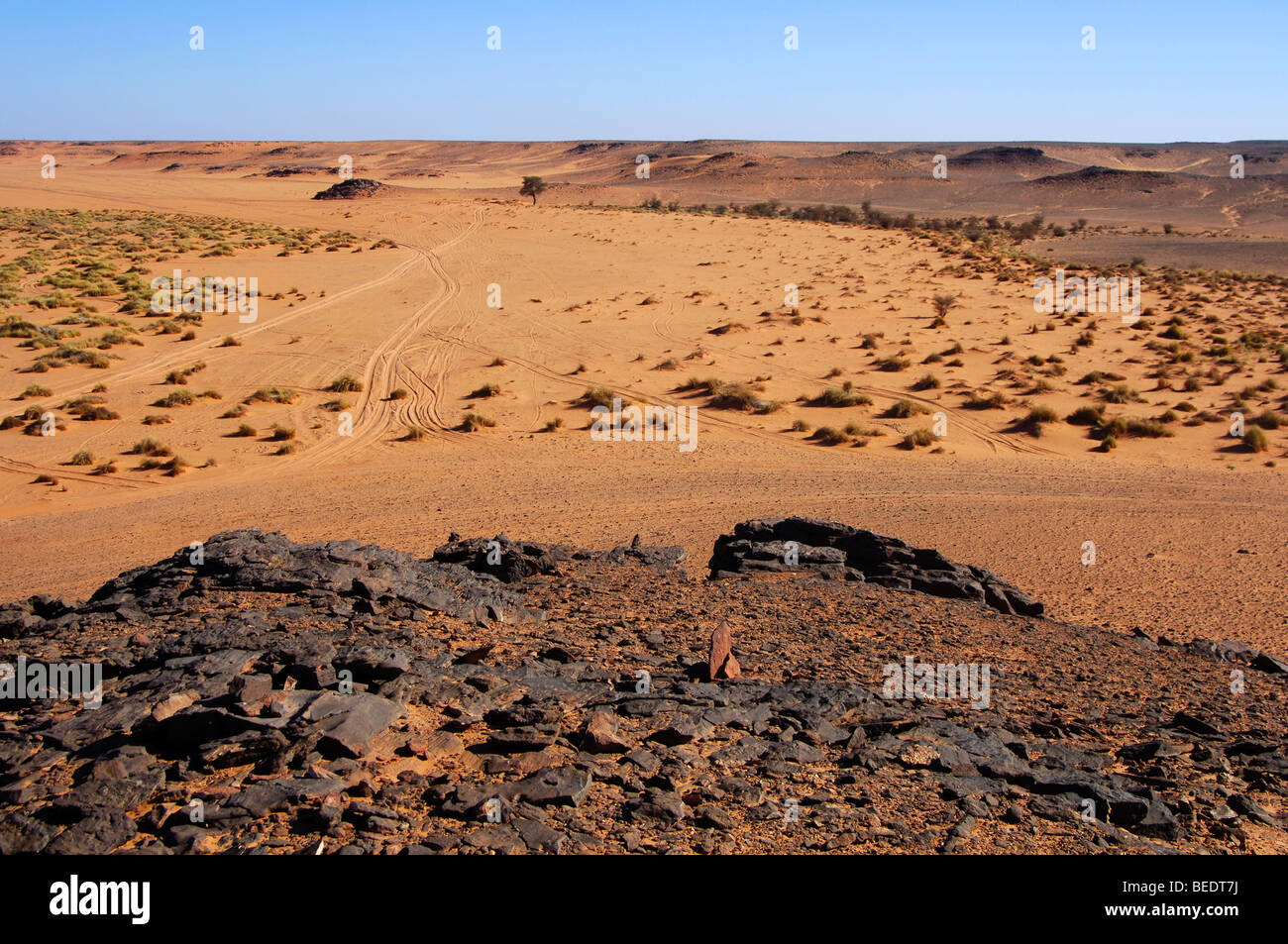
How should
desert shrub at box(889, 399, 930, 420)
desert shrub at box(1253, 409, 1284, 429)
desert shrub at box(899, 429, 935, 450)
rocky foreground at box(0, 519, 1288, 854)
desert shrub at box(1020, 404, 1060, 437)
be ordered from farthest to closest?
desert shrub at box(889, 399, 930, 420) → desert shrub at box(1020, 404, 1060, 437) → desert shrub at box(1253, 409, 1284, 429) → desert shrub at box(899, 429, 935, 450) → rocky foreground at box(0, 519, 1288, 854)

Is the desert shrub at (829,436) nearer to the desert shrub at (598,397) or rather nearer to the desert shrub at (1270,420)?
the desert shrub at (598,397)

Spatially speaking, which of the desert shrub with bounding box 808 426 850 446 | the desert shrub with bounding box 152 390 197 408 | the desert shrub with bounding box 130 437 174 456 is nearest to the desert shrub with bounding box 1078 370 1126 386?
the desert shrub with bounding box 808 426 850 446

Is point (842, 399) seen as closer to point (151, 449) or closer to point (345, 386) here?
point (345, 386)

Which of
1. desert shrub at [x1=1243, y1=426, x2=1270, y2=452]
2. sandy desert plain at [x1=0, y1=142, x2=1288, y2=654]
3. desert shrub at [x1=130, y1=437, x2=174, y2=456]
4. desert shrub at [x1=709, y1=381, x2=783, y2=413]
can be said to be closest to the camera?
sandy desert plain at [x1=0, y1=142, x2=1288, y2=654]

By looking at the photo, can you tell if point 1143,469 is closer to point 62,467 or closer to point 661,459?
point 661,459

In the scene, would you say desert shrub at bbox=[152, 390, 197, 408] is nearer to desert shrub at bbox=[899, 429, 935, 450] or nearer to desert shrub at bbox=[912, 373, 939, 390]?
desert shrub at bbox=[899, 429, 935, 450]

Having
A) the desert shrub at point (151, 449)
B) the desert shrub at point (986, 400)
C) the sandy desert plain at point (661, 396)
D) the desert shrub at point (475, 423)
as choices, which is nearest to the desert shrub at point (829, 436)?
the sandy desert plain at point (661, 396)
